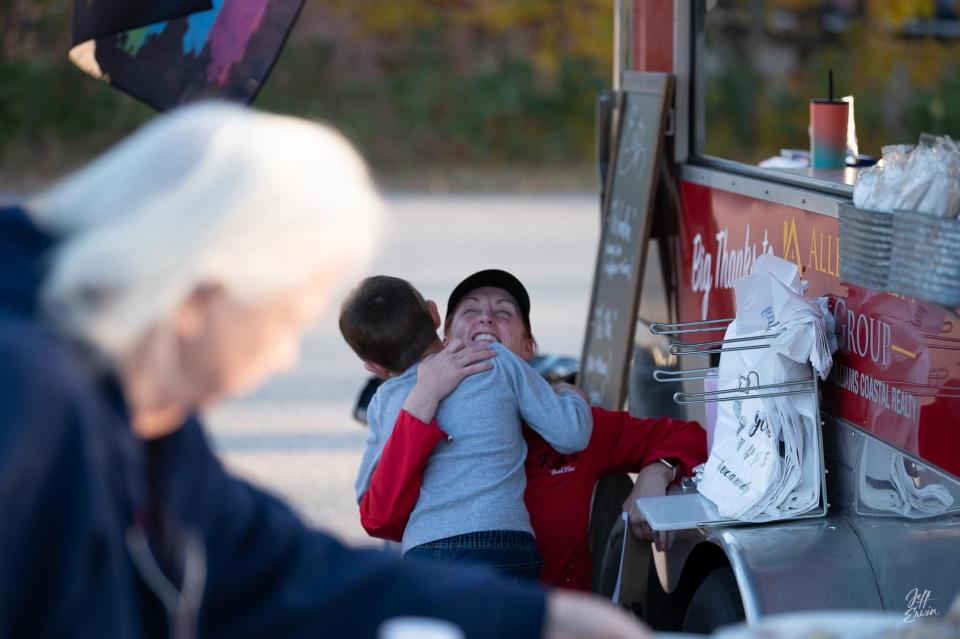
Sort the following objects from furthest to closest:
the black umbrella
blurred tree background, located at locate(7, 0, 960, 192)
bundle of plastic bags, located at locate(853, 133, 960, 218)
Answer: blurred tree background, located at locate(7, 0, 960, 192), the black umbrella, bundle of plastic bags, located at locate(853, 133, 960, 218)

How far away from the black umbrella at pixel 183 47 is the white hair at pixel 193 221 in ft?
7.34

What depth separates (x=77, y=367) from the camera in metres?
1.31

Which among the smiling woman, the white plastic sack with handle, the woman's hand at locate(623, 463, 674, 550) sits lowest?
the woman's hand at locate(623, 463, 674, 550)

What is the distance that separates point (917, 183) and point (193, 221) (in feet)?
4.05

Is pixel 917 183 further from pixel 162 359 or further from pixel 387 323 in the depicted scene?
pixel 387 323

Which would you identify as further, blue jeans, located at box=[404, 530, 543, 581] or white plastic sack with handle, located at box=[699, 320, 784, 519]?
blue jeans, located at box=[404, 530, 543, 581]

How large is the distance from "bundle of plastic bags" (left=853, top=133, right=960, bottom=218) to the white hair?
3.19 ft

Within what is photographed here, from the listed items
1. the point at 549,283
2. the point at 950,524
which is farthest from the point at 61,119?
the point at 950,524

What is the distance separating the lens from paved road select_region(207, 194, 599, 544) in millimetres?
5918

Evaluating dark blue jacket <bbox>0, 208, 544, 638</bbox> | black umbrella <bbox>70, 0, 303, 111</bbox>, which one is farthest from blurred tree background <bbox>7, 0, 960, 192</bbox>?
dark blue jacket <bbox>0, 208, 544, 638</bbox>

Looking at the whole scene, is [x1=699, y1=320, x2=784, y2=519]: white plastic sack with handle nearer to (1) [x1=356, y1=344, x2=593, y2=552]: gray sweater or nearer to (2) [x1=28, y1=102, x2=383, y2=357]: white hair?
(1) [x1=356, y1=344, x2=593, y2=552]: gray sweater

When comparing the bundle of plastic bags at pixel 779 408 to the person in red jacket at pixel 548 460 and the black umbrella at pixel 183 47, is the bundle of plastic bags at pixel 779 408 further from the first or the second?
the black umbrella at pixel 183 47

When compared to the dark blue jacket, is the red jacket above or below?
below

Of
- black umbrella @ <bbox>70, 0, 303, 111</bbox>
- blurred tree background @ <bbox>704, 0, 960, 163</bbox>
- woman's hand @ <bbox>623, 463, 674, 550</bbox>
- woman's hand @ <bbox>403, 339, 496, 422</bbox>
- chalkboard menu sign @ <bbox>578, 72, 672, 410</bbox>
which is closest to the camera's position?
woman's hand @ <bbox>403, 339, 496, 422</bbox>
